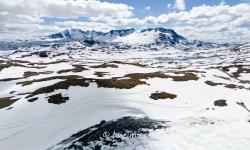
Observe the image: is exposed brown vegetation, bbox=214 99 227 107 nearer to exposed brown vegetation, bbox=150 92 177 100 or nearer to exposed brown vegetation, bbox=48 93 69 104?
exposed brown vegetation, bbox=150 92 177 100

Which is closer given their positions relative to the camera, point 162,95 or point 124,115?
point 124,115

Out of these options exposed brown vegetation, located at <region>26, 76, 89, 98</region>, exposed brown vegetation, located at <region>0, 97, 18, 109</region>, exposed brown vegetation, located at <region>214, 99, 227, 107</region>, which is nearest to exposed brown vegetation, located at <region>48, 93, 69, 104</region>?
exposed brown vegetation, located at <region>26, 76, 89, 98</region>

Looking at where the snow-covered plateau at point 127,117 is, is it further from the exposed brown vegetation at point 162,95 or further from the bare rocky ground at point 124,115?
the exposed brown vegetation at point 162,95

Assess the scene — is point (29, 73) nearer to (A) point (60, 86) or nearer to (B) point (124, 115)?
(A) point (60, 86)

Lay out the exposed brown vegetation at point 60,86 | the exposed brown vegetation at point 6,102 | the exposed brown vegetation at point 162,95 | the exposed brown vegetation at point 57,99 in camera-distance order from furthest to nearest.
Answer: the exposed brown vegetation at point 60,86 → the exposed brown vegetation at point 6,102 → the exposed brown vegetation at point 162,95 → the exposed brown vegetation at point 57,99

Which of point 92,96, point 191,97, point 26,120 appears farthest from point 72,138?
point 191,97

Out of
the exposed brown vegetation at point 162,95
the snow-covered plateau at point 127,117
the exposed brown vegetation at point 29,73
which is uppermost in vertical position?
the exposed brown vegetation at point 162,95

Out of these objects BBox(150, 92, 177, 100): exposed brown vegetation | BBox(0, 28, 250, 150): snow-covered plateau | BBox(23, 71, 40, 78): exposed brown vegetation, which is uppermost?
BBox(150, 92, 177, 100): exposed brown vegetation

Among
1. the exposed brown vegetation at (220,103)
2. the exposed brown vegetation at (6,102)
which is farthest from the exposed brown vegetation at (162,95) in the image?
the exposed brown vegetation at (6,102)

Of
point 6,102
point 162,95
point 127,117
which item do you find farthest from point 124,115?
point 6,102

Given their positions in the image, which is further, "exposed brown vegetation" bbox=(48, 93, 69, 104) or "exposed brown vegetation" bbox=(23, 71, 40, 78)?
"exposed brown vegetation" bbox=(23, 71, 40, 78)

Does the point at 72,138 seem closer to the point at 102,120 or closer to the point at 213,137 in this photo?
the point at 102,120

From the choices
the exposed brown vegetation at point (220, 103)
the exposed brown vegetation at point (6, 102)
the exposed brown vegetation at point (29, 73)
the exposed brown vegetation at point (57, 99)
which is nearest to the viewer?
the exposed brown vegetation at point (220, 103)

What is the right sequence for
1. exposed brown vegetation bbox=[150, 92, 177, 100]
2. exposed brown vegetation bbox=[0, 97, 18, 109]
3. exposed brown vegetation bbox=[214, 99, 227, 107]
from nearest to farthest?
1. exposed brown vegetation bbox=[214, 99, 227, 107]
2. exposed brown vegetation bbox=[150, 92, 177, 100]
3. exposed brown vegetation bbox=[0, 97, 18, 109]
